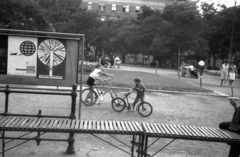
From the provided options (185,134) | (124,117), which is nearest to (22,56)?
(185,134)

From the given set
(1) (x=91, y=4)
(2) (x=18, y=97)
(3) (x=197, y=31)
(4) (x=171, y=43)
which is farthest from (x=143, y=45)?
(2) (x=18, y=97)

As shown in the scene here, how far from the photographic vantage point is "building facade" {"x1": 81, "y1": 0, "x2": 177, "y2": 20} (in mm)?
Answer: 77188

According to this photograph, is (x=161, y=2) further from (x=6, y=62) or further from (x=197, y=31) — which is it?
(x=6, y=62)

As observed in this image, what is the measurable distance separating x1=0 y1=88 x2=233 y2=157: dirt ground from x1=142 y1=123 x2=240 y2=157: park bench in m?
0.90

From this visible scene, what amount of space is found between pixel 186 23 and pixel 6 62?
143ft

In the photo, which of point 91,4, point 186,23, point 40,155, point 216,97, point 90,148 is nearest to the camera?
point 40,155

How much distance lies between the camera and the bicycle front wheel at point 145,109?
912cm

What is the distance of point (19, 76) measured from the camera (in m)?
5.82

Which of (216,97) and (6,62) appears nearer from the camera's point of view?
(6,62)

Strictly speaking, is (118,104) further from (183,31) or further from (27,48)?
(183,31)

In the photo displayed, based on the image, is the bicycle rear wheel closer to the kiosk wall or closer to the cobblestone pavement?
the cobblestone pavement

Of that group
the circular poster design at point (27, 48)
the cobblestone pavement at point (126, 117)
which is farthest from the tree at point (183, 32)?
the circular poster design at point (27, 48)

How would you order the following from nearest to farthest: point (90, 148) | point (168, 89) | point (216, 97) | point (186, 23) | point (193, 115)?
point (90, 148)
point (193, 115)
point (216, 97)
point (168, 89)
point (186, 23)

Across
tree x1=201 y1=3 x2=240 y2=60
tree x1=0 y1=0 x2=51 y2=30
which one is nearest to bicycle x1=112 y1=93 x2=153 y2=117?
tree x1=0 y1=0 x2=51 y2=30
